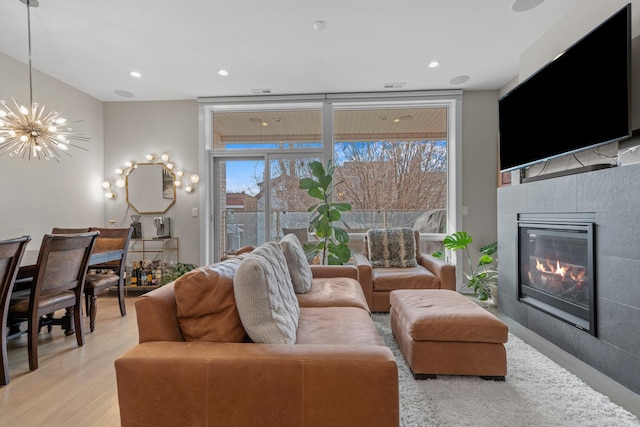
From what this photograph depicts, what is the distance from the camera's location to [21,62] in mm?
3396

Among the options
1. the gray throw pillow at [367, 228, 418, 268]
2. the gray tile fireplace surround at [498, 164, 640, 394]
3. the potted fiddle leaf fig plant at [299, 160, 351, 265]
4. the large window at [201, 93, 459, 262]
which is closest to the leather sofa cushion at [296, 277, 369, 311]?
the gray throw pillow at [367, 228, 418, 268]

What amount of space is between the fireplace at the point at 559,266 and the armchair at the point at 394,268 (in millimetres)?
676

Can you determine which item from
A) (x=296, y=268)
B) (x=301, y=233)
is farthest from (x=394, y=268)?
(x=296, y=268)

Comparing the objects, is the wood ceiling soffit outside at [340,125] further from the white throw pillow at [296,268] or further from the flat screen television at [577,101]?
the white throw pillow at [296,268]

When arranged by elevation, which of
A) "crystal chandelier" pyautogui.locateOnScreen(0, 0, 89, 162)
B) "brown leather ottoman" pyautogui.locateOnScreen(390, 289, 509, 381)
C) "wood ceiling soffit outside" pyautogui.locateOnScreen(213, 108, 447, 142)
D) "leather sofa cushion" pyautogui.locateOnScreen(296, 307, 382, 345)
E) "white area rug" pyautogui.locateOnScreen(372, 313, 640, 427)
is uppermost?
"wood ceiling soffit outside" pyautogui.locateOnScreen(213, 108, 447, 142)

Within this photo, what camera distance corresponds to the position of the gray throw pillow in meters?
3.74

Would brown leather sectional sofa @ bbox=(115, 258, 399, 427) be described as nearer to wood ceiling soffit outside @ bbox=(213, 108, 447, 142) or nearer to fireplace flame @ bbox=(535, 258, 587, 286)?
fireplace flame @ bbox=(535, 258, 587, 286)

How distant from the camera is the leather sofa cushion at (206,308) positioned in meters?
1.17

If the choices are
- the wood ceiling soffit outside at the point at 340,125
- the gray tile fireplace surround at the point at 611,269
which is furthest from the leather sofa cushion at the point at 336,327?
the wood ceiling soffit outside at the point at 340,125

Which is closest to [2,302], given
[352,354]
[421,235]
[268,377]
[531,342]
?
[268,377]

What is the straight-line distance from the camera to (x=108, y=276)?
3.08 metres

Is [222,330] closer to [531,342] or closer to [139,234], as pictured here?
[531,342]

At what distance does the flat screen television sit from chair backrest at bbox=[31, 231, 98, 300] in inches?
153

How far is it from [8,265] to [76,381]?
843 millimetres
